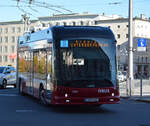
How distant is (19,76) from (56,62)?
30.0 ft

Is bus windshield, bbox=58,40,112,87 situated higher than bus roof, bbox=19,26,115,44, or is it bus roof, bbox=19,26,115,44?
bus roof, bbox=19,26,115,44

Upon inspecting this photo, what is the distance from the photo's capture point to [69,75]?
14297 mm

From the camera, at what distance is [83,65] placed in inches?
568

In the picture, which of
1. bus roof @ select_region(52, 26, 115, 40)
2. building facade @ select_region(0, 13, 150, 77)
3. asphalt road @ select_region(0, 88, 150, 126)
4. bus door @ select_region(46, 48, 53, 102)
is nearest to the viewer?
asphalt road @ select_region(0, 88, 150, 126)

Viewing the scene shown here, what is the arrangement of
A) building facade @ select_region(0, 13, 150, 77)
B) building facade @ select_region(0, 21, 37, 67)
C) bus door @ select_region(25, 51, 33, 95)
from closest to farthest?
bus door @ select_region(25, 51, 33, 95), building facade @ select_region(0, 13, 150, 77), building facade @ select_region(0, 21, 37, 67)

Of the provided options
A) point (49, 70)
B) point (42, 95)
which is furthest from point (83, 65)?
point (42, 95)

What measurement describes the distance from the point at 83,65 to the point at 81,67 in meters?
0.10

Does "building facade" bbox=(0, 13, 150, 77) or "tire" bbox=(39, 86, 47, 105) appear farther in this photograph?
"building facade" bbox=(0, 13, 150, 77)

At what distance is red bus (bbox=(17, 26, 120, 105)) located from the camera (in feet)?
46.9

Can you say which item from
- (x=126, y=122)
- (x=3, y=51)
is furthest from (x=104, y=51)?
(x=3, y=51)

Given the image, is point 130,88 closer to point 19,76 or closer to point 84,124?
point 19,76

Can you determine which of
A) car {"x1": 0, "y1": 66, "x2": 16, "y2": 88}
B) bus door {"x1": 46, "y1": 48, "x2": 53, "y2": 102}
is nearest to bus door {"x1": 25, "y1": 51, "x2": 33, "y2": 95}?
bus door {"x1": 46, "y1": 48, "x2": 53, "y2": 102}

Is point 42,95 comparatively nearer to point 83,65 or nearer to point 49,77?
point 49,77

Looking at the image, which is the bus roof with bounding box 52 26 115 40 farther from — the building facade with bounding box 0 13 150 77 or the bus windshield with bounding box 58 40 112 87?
the building facade with bounding box 0 13 150 77
